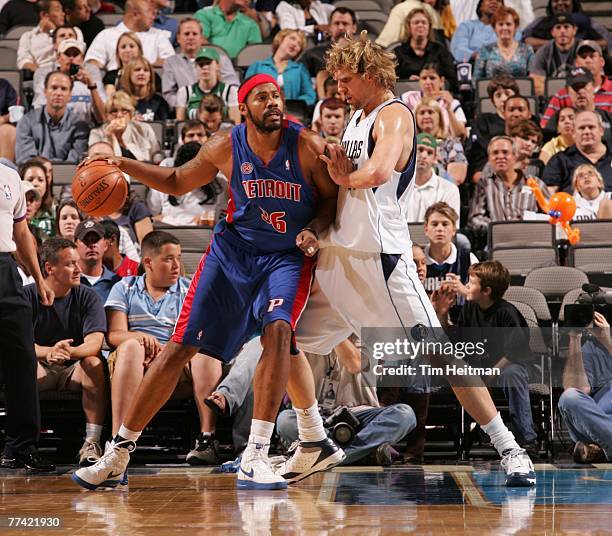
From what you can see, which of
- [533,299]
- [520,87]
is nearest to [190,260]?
[533,299]

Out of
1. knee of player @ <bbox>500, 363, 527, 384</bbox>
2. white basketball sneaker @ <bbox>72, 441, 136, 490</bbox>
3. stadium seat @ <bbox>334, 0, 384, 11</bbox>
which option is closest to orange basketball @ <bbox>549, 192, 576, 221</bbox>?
knee of player @ <bbox>500, 363, 527, 384</bbox>

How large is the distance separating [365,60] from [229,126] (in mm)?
4723

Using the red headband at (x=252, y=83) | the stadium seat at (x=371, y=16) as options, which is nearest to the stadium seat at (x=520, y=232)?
the red headband at (x=252, y=83)

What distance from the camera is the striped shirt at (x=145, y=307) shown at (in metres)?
6.87

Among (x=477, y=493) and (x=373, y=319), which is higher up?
(x=373, y=319)

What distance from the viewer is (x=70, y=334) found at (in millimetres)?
6746

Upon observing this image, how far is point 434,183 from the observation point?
8.99 meters

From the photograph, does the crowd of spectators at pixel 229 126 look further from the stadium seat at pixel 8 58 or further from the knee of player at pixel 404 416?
the stadium seat at pixel 8 58

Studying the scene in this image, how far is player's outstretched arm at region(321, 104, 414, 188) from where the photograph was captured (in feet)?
15.2

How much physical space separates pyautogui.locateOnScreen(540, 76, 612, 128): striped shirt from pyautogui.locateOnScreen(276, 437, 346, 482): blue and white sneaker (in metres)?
6.65

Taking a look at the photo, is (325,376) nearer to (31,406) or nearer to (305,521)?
(31,406)

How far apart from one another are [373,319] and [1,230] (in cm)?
221

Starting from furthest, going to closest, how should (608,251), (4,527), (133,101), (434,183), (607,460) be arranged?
(133,101)
(434,183)
(608,251)
(607,460)
(4,527)

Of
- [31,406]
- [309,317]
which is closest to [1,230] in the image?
[31,406]
